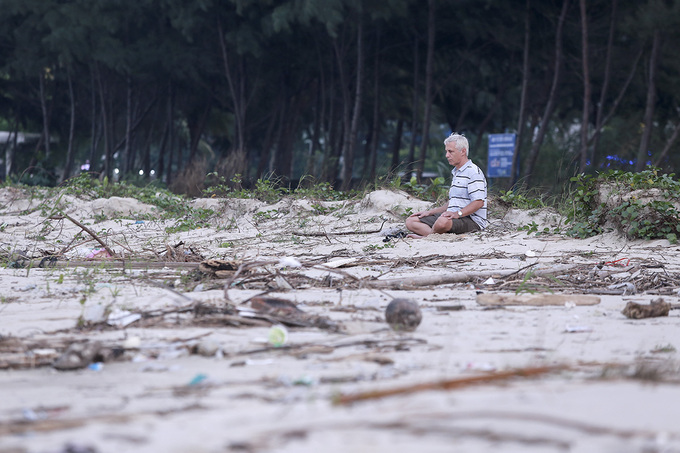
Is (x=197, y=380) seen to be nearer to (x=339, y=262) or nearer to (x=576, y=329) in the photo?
(x=576, y=329)

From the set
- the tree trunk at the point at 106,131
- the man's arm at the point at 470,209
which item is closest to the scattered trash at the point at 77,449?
the man's arm at the point at 470,209

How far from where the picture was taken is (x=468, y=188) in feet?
22.7

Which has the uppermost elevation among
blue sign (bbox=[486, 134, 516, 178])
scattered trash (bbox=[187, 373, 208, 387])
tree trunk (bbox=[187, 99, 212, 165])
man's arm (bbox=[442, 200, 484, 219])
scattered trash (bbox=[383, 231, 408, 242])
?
tree trunk (bbox=[187, 99, 212, 165])

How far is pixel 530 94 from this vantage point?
69.6 feet

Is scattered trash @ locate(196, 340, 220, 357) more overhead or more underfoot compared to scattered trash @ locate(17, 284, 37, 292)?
more overhead

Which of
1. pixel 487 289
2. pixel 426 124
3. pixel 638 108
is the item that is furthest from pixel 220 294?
pixel 638 108

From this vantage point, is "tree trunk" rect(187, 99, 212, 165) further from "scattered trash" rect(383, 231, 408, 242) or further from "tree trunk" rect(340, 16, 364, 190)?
"scattered trash" rect(383, 231, 408, 242)

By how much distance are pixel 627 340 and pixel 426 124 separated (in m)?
14.8

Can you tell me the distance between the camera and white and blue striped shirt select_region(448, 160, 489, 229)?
6.86 m

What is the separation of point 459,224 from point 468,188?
1.15ft

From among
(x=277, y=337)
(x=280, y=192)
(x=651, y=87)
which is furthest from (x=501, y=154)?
(x=277, y=337)

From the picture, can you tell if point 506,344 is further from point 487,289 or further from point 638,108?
point 638,108

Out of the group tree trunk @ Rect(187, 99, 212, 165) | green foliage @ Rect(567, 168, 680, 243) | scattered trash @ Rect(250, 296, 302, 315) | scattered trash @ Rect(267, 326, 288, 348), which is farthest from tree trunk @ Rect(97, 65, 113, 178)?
scattered trash @ Rect(267, 326, 288, 348)

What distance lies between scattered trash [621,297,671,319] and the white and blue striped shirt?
3.50 m
